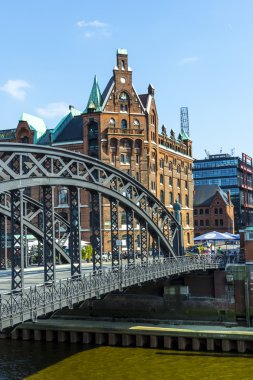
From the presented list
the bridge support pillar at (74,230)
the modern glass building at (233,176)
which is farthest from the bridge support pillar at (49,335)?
the modern glass building at (233,176)

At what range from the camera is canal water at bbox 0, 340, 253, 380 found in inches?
1070

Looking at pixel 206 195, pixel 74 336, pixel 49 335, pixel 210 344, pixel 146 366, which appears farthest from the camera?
pixel 206 195

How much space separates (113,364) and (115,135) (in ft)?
122

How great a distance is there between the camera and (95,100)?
64562mm

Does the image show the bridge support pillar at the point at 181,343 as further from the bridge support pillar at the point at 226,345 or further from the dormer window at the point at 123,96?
the dormer window at the point at 123,96

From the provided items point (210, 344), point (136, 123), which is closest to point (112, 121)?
point (136, 123)

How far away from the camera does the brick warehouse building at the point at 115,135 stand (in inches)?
2489

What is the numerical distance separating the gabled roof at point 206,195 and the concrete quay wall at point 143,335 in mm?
70646

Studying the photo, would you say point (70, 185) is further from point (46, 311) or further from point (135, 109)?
point (135, 109)

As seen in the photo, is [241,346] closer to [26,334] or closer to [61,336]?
[61,336]

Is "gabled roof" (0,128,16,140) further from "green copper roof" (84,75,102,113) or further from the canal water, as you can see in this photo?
the canal water

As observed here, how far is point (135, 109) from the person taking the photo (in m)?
65.7

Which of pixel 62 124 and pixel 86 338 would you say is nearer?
pixel 86 338

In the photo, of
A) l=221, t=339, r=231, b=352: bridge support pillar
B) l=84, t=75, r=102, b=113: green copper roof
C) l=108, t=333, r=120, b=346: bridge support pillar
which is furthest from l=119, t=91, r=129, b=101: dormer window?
l=221, t=339, r=231, b=352: bridge support pillar
